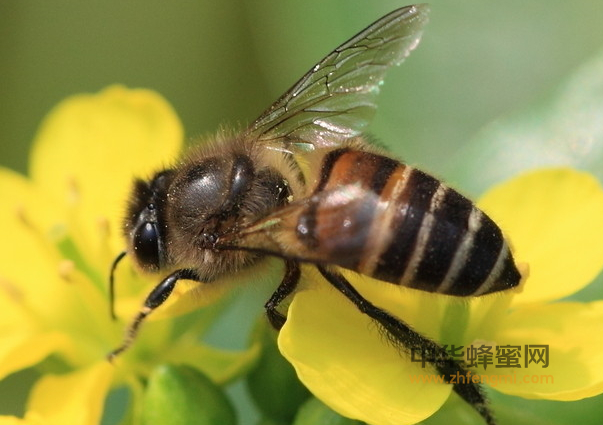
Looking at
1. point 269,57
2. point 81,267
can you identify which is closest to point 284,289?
point 81,267

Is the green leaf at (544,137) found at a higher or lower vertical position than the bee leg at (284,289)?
lower

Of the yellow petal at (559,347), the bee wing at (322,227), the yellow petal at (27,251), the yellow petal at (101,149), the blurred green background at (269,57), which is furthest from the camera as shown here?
the blurred green background at (269,57)

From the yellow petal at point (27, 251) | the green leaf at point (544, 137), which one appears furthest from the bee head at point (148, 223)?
the green leaf at point (544, 137)

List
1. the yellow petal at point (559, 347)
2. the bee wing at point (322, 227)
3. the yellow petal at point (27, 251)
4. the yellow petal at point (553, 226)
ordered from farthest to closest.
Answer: the yellow petal at point (27, 251)
the yellow petal at point (553, 226)
the yellow petal at point (559, 347)
the bee wing at point (322, 227)

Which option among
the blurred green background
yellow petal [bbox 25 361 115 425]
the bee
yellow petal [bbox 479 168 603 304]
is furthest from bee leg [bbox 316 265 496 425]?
the blurred green background

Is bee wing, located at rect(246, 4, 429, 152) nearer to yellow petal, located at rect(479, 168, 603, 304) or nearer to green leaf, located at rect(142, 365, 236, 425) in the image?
yellow petal, located at rect(479, 168, 603, 304)

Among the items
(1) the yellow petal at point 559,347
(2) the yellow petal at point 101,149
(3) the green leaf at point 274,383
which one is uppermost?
(2) the yellow petal at point 101,149

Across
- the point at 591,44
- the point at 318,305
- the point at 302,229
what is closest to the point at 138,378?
the point at 318,305

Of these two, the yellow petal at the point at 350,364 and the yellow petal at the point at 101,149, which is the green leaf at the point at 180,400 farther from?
the yellow petal at the point at 101,149
